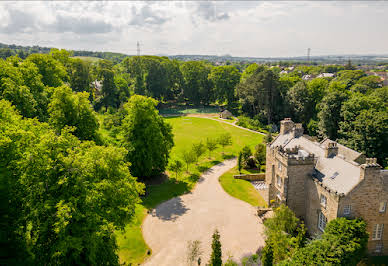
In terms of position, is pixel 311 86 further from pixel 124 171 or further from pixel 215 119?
pixel 124 171

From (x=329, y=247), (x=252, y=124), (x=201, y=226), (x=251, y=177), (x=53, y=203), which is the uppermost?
(x=53, y=203)

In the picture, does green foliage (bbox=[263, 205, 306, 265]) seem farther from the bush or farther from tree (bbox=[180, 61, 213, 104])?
tree (bbox=[180, 61, 213, 104])

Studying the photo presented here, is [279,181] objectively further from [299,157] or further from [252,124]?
[252,124]

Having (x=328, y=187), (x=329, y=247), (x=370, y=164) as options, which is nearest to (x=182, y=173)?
(x=328, y=187)

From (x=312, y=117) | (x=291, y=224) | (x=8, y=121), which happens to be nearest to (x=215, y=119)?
(x=312, y=117)

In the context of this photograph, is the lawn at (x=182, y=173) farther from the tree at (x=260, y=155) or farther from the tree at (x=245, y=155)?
the tree at (x=260, y=155)

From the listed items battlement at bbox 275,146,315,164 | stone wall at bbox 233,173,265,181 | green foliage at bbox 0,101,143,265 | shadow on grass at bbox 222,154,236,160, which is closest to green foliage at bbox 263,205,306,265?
battlement at bbox 275,146,315,164

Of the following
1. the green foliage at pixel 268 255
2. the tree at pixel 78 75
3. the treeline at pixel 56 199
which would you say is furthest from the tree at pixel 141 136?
the tree at pixel 78 75
